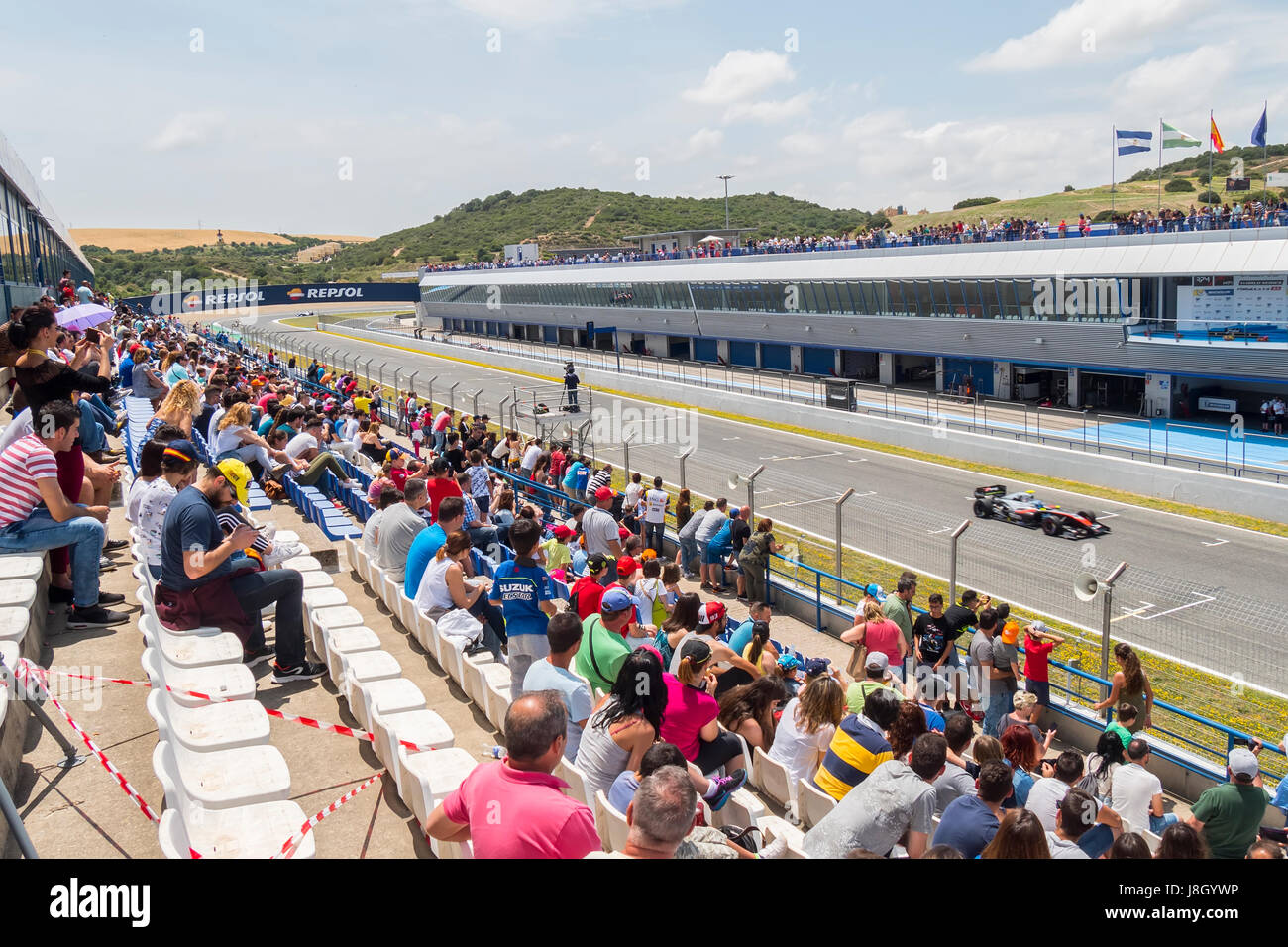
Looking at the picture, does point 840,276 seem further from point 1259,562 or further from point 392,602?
point 392,602

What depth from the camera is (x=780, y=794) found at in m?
6.82

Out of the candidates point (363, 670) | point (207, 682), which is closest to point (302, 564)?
point (363, 670)

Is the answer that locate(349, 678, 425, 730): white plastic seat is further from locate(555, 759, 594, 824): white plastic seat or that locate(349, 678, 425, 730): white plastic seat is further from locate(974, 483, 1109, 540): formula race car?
locate(974, 483, 1109, 540): formula race car

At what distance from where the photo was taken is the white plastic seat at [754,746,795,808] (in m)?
6.71

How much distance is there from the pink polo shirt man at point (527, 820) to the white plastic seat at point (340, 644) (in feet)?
12.5

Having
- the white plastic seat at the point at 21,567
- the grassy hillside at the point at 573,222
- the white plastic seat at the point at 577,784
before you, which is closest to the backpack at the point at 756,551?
the white plastic seat at the point at 577,784

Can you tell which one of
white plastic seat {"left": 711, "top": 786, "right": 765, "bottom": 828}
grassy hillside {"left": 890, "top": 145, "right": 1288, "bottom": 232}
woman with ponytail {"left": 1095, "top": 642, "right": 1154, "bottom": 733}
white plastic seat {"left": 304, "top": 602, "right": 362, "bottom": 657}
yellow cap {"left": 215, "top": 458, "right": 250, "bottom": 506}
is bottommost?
woman with ponytail {"left": 1095, "top": 642, "right": 1154, "bottom": 733}

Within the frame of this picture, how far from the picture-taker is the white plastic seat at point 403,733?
5.66m

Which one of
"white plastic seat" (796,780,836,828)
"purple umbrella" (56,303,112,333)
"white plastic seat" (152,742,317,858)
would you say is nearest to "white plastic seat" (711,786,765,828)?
"white plastic seat" (796,780,836,828)

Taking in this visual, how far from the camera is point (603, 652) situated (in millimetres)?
6344

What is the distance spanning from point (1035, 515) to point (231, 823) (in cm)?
1984

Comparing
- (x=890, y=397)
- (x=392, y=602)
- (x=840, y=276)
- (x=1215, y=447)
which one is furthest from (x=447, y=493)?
(x=840, y=276)

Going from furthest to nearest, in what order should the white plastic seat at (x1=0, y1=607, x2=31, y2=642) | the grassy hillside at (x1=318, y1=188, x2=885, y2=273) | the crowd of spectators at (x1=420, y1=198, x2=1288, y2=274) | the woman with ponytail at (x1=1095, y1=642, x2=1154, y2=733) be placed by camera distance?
the grassy hillside at (x1=318, y1=188, x2=885, y2=273), the crowd of spectators at (x1=420, y1=198, x2=1288, y2=274), the woman with ponytail at (x1=1095, y1=642, x2=1154, y2=733), the white plastic seat at (x1=0, y1=607, x2=31, y2=642)

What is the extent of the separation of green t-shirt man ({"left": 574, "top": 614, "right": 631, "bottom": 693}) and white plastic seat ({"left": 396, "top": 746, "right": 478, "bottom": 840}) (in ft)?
3.81
